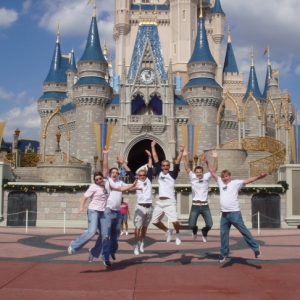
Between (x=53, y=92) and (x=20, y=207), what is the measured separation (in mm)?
30536

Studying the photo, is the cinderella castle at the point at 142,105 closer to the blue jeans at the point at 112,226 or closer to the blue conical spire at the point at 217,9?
the blue conical spire at the point at 217,9

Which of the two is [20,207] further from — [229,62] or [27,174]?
[229,62]

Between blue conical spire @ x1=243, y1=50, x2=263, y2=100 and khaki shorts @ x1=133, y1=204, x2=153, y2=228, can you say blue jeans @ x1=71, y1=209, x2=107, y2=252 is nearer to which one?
khaki shorts @ x1=133, y1=204, x2=153, y2=228

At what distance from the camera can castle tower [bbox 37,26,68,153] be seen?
44484 millimetres

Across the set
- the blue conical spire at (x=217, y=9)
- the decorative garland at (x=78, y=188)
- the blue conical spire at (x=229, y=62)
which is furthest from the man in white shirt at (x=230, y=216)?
the blue conical spire at (x=217, y=9)

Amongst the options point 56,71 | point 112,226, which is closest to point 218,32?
point 56,71

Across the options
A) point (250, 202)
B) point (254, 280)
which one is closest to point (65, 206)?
point (250, 202)

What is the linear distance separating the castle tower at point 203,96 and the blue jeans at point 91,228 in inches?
1301

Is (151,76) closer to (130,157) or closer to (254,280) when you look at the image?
(130,157)

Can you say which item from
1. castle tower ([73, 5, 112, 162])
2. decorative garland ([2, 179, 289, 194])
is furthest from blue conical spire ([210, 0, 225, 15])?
decorative garland ([2, 179, 289, 194])

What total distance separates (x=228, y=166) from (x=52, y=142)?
24.6 metres

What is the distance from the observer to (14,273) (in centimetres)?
618

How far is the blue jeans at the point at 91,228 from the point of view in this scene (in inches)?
260

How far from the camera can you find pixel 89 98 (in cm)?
4006
